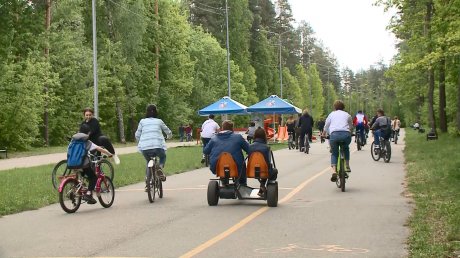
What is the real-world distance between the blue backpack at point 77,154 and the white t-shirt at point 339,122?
5650 millimetres

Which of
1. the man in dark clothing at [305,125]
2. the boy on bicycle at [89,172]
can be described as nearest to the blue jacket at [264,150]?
the boy on bicycle at [89,172]

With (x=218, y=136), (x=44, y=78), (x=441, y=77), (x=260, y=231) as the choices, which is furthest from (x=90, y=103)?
(x=260, y=231)

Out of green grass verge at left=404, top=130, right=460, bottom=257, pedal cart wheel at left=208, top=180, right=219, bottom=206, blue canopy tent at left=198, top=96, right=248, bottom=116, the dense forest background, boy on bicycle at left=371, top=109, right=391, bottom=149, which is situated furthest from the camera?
blue canopy tent at left=198, top=96, right=248, bottom=116

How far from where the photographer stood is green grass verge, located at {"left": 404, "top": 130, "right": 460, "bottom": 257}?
24.7ft

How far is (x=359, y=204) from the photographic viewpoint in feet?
38.8

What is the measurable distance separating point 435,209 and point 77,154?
244 inches

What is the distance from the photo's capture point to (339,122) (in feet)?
46.9

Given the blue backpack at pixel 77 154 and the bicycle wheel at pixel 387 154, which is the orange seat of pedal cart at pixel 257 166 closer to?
the blue backpack at pixel 77 154

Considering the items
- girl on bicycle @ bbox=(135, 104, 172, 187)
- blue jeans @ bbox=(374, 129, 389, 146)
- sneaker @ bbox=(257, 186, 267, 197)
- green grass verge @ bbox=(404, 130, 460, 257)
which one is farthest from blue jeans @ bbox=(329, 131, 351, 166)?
blue jeans @ bbox=(374, 129, 389, 146)

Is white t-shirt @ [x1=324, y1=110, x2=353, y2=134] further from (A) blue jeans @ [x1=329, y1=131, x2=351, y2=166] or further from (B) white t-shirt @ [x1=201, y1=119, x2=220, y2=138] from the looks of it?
(B) white t-shirt @ [x1=201, y1=119, x2=220, y2=138]

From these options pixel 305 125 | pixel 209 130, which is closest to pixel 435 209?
pixel 209 130

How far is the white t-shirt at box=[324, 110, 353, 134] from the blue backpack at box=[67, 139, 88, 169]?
5.65 m

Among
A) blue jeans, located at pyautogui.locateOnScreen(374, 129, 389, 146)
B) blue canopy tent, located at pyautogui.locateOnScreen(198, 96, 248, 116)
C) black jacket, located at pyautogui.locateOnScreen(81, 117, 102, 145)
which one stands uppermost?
blue canopy tent, located at pyautogui.locateOnScreen(198, 96, 248, 116)

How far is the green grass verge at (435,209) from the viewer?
7.54 metres
